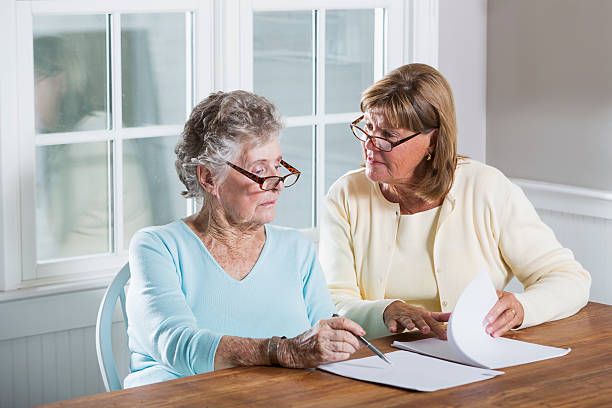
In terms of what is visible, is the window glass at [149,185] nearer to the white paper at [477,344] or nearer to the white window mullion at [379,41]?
the white window mullion at [379,41]

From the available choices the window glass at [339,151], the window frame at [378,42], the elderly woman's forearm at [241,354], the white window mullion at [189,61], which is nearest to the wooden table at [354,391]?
the elderly woman's forearm at [241,354]

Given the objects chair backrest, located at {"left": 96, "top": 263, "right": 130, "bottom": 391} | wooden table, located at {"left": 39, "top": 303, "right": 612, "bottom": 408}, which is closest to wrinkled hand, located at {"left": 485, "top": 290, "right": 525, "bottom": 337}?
wooden table, located at {"left": 39, "top": 303, "right": 612, "bottom": 408}

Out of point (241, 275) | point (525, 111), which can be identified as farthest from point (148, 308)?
point (525, 111)

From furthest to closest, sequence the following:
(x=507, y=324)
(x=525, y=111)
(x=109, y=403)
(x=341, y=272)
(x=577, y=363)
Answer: (x=525, y=111)
(x=341, y=272)
(x=507, y=324)
(x=577, y=363)
(x=109, y=403)

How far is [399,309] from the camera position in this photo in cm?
208

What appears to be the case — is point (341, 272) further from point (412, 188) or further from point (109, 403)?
point (109, 403)

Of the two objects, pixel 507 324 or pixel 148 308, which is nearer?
pixel 148 308

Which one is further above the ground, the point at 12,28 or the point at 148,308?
the point at 12,28

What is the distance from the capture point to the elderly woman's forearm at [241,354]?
1771 millimetres

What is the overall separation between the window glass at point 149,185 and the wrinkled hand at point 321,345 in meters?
1.19

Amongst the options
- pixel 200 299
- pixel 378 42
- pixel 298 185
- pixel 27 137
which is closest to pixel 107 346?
pixel 200 299

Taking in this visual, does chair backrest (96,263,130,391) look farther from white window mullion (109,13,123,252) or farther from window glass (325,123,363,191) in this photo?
window glass (325,123,363,191)

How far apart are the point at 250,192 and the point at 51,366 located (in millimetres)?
964

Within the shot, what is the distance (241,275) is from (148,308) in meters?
0.27
